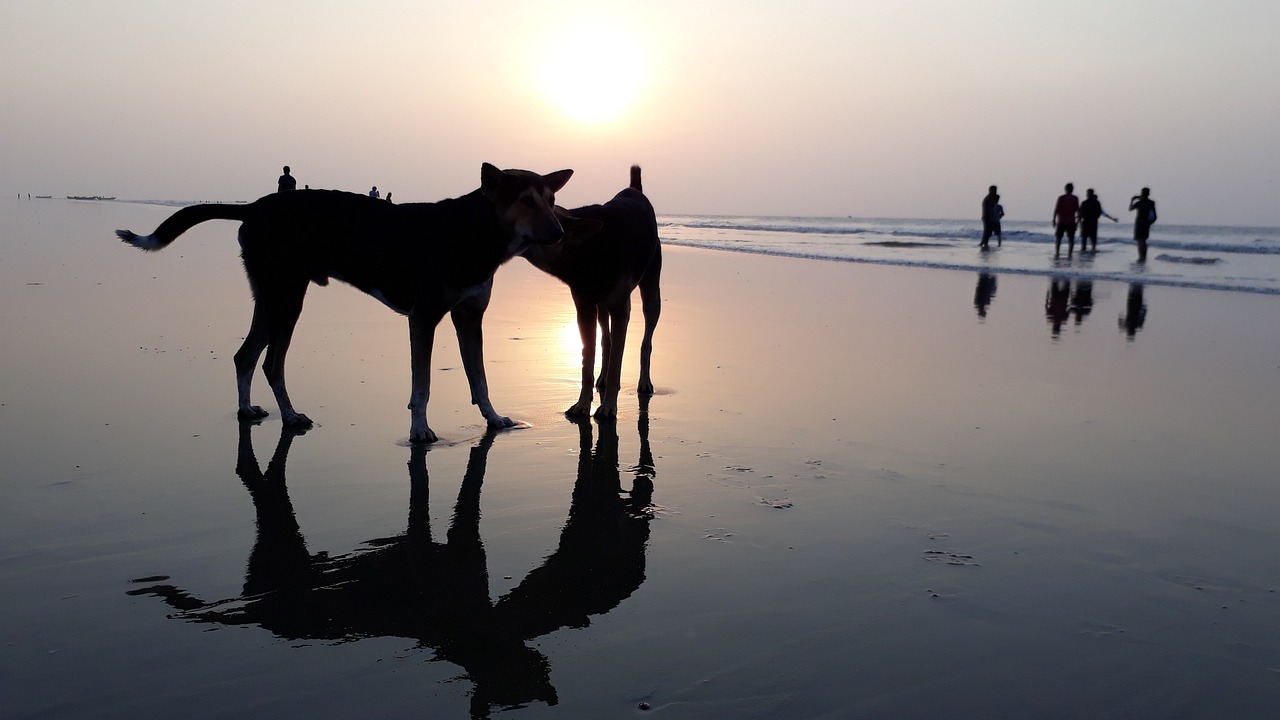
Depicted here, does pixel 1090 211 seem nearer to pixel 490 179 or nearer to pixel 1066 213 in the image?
pixel 1066 213

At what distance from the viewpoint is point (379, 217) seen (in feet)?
18.4

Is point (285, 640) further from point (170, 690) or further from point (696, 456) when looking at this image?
point (696, 456)

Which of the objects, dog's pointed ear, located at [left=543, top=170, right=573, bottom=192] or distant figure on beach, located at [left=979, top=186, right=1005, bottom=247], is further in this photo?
distant figure on beach, located at [left=979, top=186, right=1005, bottom=247]

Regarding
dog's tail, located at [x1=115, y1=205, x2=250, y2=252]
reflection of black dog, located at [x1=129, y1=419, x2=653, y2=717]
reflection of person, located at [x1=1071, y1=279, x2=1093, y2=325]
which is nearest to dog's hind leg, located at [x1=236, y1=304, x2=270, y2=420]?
dog's tail, located at [x1=115, y1=205, x2=250, y2=252]

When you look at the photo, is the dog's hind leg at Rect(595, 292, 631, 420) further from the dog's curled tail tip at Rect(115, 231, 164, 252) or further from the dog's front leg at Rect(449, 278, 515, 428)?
the dog's curled tail tip at Rect(115, 231, 164, 252)

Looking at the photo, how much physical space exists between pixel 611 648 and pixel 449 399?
13.0 feet

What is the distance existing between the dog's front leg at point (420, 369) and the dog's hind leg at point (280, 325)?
78cm

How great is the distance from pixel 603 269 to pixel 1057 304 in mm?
9964

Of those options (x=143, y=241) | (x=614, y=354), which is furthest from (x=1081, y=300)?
(x=143, y=241)

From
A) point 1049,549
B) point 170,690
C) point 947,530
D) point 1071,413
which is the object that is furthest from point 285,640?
point 1071,413

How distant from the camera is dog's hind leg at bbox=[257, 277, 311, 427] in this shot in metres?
5.66

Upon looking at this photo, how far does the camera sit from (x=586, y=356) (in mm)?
6320

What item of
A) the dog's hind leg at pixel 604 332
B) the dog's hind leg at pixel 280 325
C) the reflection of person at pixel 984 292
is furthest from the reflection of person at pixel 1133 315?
the dog's hind leg at pixel 280 325

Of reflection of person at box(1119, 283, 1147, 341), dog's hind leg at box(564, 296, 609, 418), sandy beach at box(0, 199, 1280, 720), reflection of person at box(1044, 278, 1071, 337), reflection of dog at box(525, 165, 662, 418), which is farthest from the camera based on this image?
reflection of person at box(1044, 278, 1071, 337)
